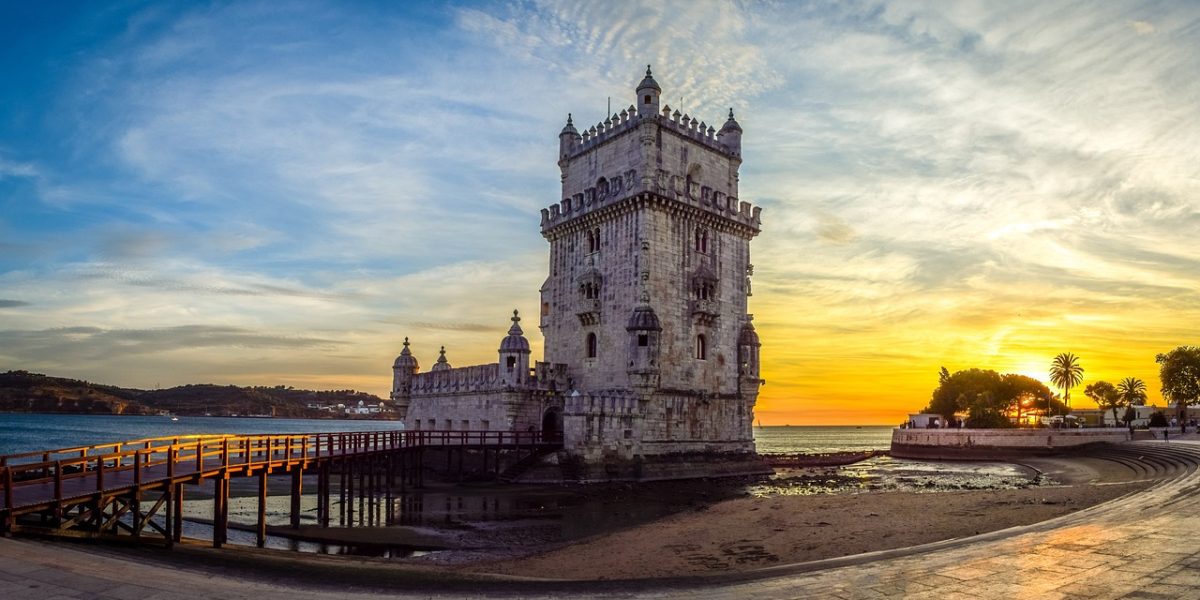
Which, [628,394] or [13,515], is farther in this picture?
[628,394]

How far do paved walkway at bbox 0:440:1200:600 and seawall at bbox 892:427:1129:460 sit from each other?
49.8 m

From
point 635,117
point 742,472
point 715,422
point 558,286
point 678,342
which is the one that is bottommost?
point 742,472

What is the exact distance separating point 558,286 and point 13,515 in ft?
115

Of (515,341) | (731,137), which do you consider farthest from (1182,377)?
(515,341)

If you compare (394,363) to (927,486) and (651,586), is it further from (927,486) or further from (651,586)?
(651,586)

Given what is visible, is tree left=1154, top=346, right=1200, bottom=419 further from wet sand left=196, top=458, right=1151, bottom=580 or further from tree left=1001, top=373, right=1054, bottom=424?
wet sand left=196, top=458, right=1151, bottom=580

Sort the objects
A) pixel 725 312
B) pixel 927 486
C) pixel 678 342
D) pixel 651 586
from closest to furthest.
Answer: pixel 651 586, pixel 927 486, pixel 678 342, pixel 725 312

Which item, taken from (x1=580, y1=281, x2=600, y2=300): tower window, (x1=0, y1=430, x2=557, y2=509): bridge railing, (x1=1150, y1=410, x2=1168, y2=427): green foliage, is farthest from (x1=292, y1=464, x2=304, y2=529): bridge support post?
(x1=1150, y1=410, x2=1168, y2=427): green foliage

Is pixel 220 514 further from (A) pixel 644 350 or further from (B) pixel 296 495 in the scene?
(A) pixel 644 350

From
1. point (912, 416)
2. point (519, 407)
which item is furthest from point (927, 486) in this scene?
point (912, 416)

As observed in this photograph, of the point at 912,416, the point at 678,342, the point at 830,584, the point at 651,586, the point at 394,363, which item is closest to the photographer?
the point at 830,584

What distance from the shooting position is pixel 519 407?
44344 mm

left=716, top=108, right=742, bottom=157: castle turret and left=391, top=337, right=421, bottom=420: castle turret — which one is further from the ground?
left=716, top=108, right=742, bottom=157: castle turret

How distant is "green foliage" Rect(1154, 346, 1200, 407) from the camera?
65562 millimetres
